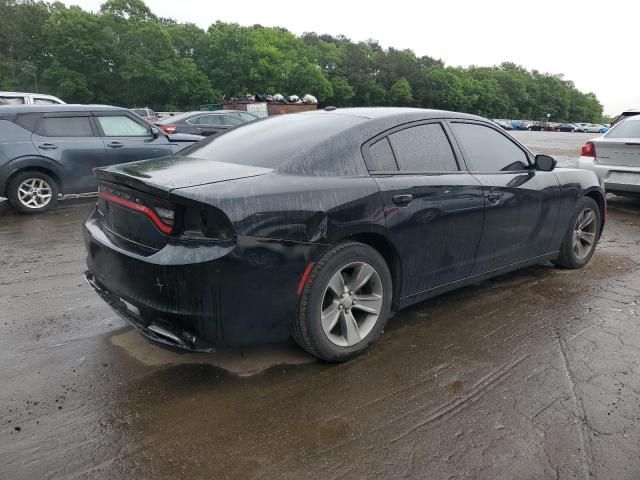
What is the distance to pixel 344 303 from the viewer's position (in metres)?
3.11

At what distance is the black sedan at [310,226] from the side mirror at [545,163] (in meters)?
0.17

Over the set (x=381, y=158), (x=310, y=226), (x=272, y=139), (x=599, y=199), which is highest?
(x=272, y=139)

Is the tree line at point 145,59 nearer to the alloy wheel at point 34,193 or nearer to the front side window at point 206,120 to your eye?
the front side window at point 206,120

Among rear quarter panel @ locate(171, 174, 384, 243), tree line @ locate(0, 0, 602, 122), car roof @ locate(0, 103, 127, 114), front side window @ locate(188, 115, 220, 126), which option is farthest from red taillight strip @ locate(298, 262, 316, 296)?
tree line @ locate(0, 0, 602, 122)

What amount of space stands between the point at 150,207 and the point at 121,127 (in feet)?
20.9

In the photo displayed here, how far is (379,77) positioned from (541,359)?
346 ft

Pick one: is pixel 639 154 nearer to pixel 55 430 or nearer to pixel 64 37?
pixel 55 430

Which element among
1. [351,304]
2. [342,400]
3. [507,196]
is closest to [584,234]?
[507,196]

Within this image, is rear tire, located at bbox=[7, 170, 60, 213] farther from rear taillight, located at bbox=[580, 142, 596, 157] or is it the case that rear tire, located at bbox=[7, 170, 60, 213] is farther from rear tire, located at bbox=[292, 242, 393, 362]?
rear taillight, located at bbox=[580, 142, 596, 157]

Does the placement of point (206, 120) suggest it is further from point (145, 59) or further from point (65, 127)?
point (145, 59)

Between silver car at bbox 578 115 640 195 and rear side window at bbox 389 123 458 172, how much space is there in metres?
5.48

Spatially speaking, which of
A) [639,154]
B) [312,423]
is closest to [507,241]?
[312,423]

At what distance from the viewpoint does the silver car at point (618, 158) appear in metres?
7.71


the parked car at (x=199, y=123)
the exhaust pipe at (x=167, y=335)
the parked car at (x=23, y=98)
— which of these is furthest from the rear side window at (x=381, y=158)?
the parked car at (x=23, y=98)
